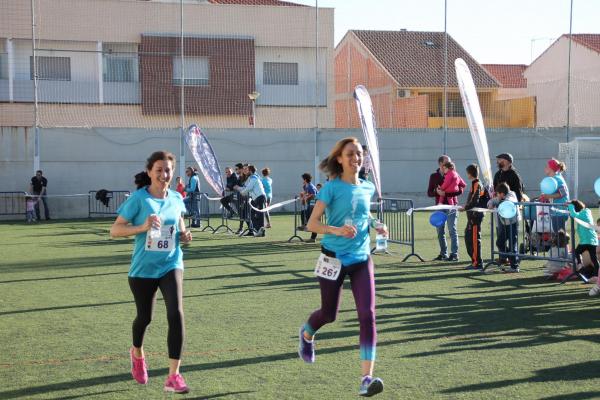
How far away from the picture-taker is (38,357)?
785 centimetres

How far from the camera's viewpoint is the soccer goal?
33.8 metres

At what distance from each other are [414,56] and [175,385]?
128 feet

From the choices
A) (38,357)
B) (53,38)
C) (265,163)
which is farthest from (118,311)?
(53,38)

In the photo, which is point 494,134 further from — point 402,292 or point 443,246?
point 402,292

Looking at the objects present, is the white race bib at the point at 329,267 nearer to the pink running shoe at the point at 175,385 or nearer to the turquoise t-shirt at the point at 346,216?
the turquoise t-shirt at the point at 346,216

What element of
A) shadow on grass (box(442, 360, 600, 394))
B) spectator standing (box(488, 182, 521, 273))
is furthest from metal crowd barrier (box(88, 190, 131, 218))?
shadow on grass (box(442, 360, 600, 394))

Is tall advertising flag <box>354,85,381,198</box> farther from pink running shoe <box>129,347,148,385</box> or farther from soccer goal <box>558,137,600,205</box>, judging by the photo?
soccer goal <box>558,137,600,205</box>

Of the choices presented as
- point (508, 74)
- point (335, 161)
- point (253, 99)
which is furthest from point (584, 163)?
point (335, 161)

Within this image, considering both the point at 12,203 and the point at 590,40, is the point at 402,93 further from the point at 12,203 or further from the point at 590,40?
the point at 12,203

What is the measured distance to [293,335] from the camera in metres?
8.80

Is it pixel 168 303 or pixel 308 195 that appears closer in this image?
pixel 168 303

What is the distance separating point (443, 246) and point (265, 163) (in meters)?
17.8

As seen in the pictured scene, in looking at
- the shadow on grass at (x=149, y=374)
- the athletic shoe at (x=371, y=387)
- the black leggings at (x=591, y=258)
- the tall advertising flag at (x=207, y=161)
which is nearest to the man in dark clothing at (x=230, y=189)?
the tall advertising flag at (x=207, y=161)

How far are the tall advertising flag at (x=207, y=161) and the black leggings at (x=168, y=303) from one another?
15.8m
